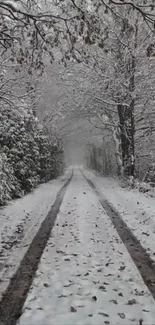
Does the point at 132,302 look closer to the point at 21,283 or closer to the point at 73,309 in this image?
the point at 73,309

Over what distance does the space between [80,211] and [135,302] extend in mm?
7782

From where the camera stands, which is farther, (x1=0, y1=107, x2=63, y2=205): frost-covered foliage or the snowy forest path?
(x1=0, y1=107, x2=63, y2=205): frost-covered foliage

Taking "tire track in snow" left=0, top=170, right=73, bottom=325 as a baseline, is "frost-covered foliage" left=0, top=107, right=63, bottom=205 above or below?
above

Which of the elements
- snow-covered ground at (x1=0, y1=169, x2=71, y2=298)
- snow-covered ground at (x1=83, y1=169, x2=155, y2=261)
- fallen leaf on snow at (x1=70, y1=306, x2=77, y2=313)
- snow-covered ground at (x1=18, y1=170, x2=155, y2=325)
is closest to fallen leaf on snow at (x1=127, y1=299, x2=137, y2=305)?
snow-covered ground at (x1=18, y1=170, x2=155, y2=325)

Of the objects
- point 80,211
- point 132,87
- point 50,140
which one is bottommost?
point 80,211

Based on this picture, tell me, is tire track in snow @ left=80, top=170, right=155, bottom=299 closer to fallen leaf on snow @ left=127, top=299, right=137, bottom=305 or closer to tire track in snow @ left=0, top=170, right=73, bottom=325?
fallen leaf on snow @ left=127, top=299, right=137, bottom=305

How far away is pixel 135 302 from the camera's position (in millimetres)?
5230

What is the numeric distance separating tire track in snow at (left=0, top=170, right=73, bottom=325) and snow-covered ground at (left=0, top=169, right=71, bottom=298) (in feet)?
0.39

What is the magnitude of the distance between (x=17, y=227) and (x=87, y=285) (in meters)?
5.24

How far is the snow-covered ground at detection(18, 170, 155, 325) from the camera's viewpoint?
4820 millimetres

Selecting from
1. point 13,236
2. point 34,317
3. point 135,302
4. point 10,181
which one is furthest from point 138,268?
point 10,181

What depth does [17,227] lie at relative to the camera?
10828mm

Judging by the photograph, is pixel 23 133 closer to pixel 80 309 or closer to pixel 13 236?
pixel 13 236

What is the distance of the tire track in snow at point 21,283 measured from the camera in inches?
192
